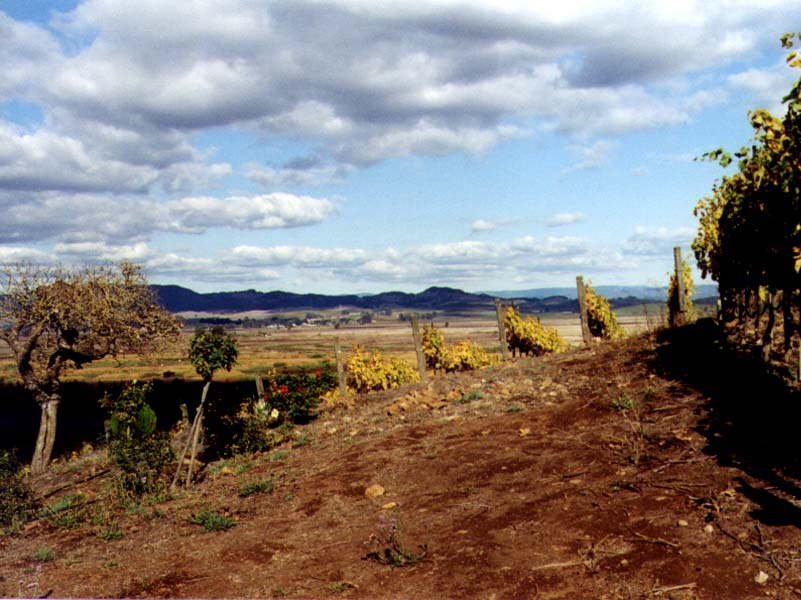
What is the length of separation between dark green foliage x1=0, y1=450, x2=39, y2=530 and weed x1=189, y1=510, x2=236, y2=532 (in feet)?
11.7

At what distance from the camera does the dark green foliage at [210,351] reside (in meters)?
11.9

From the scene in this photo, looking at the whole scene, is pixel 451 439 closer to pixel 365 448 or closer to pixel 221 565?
pixel 365 448

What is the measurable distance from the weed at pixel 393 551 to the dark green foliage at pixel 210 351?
5868 millimetres

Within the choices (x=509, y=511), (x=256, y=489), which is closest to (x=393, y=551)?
(x=509, y=511)

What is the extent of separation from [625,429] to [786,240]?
3.44 metres

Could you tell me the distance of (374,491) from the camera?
9.01m

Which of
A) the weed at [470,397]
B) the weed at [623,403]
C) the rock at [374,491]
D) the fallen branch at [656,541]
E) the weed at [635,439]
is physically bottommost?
the rock at [374,491]

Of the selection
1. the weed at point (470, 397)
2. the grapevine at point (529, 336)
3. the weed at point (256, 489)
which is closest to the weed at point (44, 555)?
the weed at point (256, 489)

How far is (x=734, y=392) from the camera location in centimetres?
998

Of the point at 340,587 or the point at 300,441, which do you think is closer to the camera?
the point at 340,587

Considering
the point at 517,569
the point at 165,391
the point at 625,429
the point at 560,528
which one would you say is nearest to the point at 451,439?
the point at 625,429

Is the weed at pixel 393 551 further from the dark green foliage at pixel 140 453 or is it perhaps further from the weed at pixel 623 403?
the dark green foliage at pixel 140 453

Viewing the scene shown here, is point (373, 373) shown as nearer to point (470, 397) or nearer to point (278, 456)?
point (470, 397)

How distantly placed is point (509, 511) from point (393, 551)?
5.10 ft
